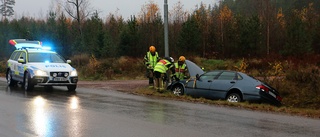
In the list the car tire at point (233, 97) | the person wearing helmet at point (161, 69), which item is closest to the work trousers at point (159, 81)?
the person wearing helmet at point (161, 69)

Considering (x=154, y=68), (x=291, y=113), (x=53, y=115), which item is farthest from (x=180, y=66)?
(x=53, y=115)

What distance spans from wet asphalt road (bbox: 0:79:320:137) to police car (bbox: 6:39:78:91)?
337 cm

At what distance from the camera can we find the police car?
1463 cm

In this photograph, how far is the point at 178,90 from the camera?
49.5 ft

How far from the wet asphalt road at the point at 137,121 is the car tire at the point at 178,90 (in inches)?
141

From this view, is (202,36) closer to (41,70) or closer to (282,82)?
(282,82)

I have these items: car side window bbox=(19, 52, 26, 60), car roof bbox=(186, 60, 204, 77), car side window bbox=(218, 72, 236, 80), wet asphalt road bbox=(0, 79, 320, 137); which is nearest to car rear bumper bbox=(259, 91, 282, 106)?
car side window bbox=(218, 72, 236, 80)

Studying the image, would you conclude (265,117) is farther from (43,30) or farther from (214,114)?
(43,30)

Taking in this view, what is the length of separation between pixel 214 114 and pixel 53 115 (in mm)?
4190

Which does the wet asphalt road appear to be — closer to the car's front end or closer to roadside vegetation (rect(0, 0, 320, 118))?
the car's front end

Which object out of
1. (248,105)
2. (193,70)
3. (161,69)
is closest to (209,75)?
(193,70)

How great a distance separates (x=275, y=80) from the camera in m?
17.8

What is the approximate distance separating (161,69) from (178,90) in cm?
113

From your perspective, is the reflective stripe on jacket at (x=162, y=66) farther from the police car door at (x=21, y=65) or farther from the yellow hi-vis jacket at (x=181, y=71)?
the police car door at (x=21, y=65)
